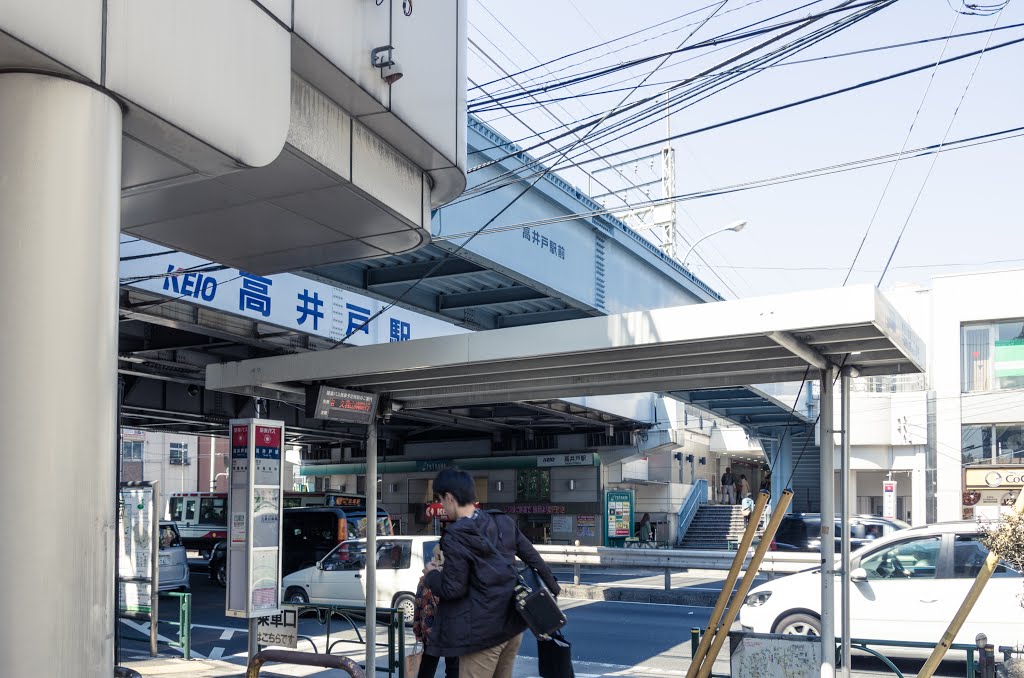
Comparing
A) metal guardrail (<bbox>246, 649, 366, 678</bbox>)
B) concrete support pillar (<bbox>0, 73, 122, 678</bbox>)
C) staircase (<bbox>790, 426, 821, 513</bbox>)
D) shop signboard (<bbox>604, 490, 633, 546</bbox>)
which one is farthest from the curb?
staircase (<bbox>790, 426, 821, 513</bbox>)

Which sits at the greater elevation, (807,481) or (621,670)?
(807,481)

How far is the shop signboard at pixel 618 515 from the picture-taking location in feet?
119

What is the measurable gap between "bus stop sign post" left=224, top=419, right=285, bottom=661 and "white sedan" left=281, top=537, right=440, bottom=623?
5.94 metres

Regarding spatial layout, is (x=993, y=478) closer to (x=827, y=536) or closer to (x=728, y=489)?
(x=728, y=489)

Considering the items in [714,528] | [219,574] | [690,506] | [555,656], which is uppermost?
[555,656]

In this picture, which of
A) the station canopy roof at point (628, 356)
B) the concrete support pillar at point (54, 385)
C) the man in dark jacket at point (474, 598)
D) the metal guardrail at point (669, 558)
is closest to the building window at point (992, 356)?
the metal guardrail at point (669, 558)

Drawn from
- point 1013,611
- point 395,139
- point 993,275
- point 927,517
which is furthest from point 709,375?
point 927,517

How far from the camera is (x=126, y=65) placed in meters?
4.50

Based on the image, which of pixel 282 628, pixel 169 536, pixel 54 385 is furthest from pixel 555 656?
pixel 169 536

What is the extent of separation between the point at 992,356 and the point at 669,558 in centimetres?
1699

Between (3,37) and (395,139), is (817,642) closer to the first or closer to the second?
(395,139)

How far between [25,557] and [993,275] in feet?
110

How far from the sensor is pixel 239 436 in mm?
9805

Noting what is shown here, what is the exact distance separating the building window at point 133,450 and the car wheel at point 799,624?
54277 mm
